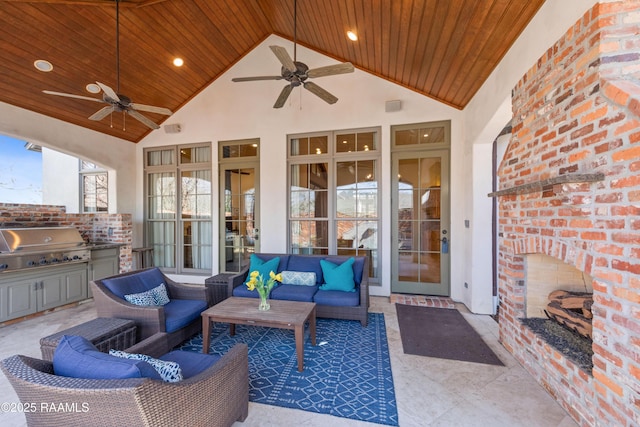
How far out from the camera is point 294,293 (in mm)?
3562

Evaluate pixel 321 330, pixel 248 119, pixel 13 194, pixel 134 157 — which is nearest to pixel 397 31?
pixel 248 119

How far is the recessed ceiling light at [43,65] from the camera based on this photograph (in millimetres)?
3719

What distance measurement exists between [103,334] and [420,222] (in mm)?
4327

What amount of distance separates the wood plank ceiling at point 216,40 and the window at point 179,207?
1.10 m

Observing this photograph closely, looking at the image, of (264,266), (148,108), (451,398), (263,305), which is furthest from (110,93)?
(451,398)

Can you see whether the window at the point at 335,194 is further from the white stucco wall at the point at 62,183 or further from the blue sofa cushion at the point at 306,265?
the white stucco wall at the point at 62,183

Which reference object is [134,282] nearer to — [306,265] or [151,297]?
[151,297]

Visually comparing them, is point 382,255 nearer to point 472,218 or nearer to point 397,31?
point 472,218

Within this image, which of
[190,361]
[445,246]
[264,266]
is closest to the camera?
[190,361]

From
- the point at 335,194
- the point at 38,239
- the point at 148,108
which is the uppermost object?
the point at 148,108

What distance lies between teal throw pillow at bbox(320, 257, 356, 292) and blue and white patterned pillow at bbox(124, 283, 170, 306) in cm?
195

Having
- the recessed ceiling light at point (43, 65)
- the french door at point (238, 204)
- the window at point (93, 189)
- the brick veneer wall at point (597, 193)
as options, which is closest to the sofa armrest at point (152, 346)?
the brick veneer wall at point (597, 193)

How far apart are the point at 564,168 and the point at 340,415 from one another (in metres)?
2.44

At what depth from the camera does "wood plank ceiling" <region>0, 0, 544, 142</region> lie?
285 cm
